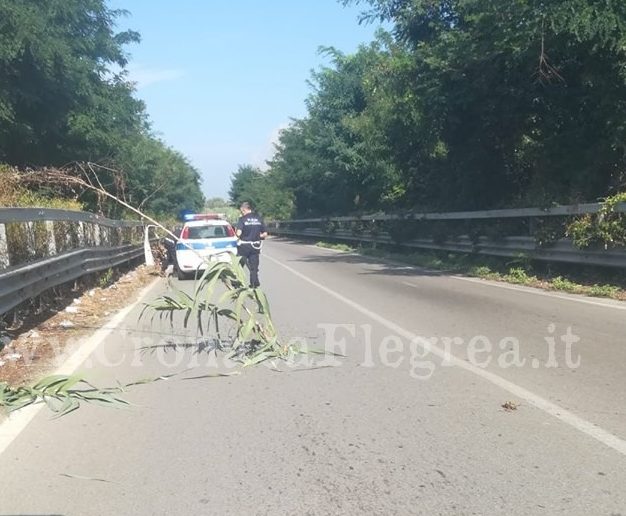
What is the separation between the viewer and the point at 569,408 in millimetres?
5820

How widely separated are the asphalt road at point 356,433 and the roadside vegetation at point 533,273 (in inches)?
159

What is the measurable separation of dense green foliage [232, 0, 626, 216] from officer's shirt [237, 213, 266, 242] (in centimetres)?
610

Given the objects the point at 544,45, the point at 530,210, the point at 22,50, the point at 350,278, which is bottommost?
the point at 350,278

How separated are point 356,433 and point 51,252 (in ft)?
25.0

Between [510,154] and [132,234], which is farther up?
[510,154]

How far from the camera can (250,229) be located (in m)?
14.4

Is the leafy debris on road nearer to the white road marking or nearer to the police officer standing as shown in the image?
the white road marking

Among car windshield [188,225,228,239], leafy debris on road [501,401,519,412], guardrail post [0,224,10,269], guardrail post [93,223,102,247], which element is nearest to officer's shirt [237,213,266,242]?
guardrail post [93,223,102,247]

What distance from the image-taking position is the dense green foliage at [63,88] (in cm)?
2195

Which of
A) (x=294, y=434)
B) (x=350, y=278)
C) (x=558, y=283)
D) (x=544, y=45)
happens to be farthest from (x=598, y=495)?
(x=350, y=278)

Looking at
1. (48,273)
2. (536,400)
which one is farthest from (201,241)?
(536,400)

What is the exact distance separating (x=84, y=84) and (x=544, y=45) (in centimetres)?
1711

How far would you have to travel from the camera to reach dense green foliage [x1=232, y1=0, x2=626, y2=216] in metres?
14.3

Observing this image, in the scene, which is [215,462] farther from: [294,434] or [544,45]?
[544,45]
